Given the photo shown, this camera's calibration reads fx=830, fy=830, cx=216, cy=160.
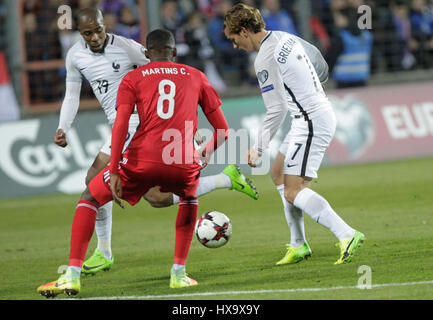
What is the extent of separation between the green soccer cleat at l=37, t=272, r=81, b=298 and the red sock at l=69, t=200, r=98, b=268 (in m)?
0.11

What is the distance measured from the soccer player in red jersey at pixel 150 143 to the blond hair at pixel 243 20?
60 centimetres

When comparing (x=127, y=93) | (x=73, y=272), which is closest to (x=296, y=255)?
(x=73, y=272)

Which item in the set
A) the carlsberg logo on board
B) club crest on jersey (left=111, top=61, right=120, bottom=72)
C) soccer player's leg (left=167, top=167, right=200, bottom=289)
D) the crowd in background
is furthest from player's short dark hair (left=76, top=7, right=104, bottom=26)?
the crowd in background

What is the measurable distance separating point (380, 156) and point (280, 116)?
825 centimetres

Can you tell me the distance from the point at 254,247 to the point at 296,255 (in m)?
1.01

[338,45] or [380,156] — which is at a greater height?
[338,45]

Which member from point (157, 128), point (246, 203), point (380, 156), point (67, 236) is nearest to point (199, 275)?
point (157, 128)

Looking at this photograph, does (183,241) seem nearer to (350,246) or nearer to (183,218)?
A: (183,218)

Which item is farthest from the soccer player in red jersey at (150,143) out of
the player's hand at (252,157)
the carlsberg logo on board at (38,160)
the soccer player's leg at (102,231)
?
the carlsberg logo on board at (38,160)

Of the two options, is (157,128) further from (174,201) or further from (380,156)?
(380,156)

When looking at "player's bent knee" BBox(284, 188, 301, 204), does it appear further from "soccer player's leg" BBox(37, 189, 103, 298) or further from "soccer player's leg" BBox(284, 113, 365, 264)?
"soccer player's leg" BBox(37, 189, 103, 298)

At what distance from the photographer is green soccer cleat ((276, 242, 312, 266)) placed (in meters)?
7.11

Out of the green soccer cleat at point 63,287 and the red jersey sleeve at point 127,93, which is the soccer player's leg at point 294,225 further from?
the green soccer cleat at point 63,287
